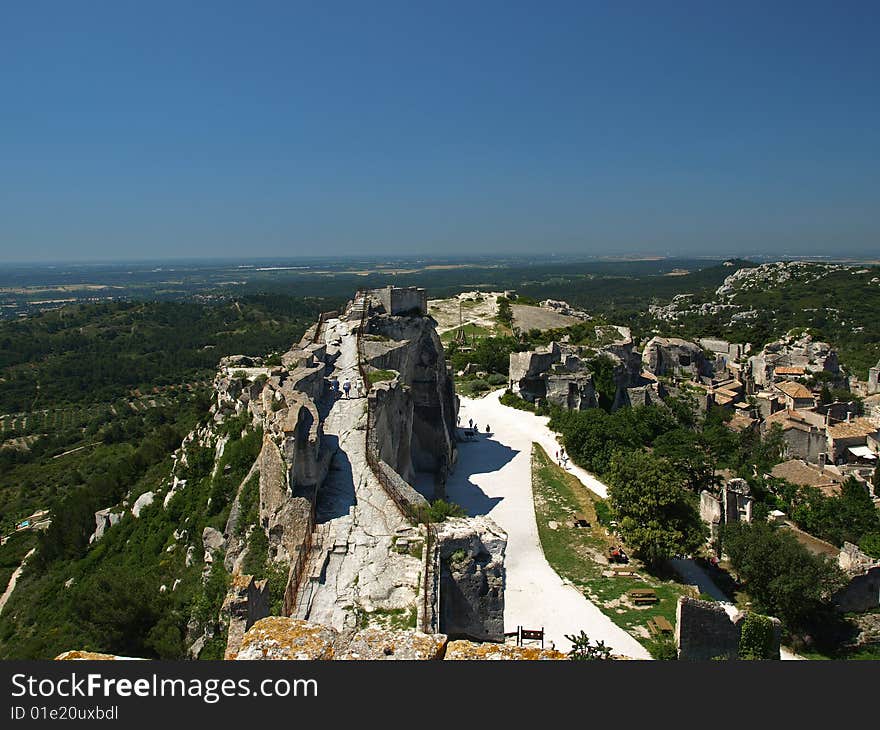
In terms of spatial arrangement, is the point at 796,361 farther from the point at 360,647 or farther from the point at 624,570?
the point at 360,647

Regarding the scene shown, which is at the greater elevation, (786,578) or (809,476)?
(786,578)

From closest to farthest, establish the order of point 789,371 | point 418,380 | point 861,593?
point 861,593 < point 418,380 < point 789,371

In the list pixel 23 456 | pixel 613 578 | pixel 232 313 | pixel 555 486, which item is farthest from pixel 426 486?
pixel 232 313

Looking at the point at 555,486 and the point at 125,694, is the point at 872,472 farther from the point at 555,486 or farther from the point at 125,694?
the point at 125,694

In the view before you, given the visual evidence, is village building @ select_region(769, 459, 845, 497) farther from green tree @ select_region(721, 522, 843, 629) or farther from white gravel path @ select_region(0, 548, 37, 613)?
white gravel path @ select_region(0, 548, 37, 613)

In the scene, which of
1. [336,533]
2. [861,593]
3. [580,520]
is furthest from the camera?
[580,520]

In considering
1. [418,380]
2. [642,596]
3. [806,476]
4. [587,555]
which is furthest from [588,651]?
[806,476]
